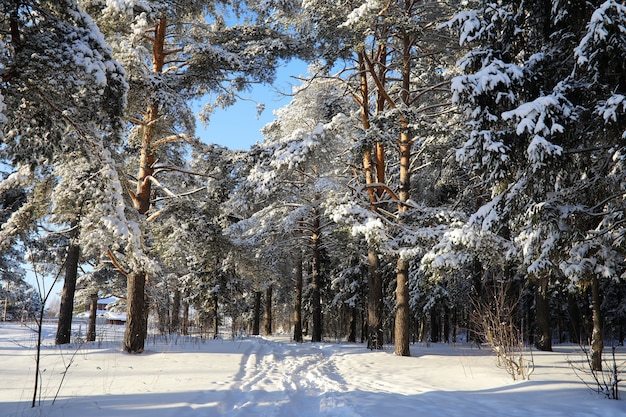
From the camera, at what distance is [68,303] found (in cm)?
1455

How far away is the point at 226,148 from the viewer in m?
11.3

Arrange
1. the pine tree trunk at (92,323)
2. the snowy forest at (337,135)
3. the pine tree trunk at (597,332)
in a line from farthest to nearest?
the pine tree trunk at (92,323) → the pine tree trunk at (597,332) → the snowy forest at (337,135)

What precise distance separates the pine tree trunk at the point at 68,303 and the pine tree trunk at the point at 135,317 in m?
5.11

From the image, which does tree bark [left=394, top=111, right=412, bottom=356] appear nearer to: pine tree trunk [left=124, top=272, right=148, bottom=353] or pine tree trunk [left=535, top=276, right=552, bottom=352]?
pine tree trunk [left=535, top=276, right=552, bottom=352]

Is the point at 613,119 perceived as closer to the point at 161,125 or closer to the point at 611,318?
the point at 161,125

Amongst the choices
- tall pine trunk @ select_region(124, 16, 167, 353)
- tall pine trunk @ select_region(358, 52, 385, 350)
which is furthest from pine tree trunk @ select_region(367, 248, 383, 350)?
tall pine trunk @ select_region(124, 16, 167, 353)

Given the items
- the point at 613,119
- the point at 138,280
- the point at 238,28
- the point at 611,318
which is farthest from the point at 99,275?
the point at 611,318

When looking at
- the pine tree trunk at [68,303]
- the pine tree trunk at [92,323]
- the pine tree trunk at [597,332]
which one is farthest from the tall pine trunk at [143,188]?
the pine tree trunk at [597,332]

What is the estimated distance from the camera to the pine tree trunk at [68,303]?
45.8 feet

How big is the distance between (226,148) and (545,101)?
781cm

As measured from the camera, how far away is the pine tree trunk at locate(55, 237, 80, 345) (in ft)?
45.8

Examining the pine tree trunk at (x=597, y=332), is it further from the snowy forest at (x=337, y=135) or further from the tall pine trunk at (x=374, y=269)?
the tall pine trunk at (x=374, y=269)

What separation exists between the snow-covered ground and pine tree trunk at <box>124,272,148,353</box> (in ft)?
1.20

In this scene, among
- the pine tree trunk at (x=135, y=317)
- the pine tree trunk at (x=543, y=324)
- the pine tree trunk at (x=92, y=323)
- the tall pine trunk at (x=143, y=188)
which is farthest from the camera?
the pine tree trunk at (x=92, y=323)
